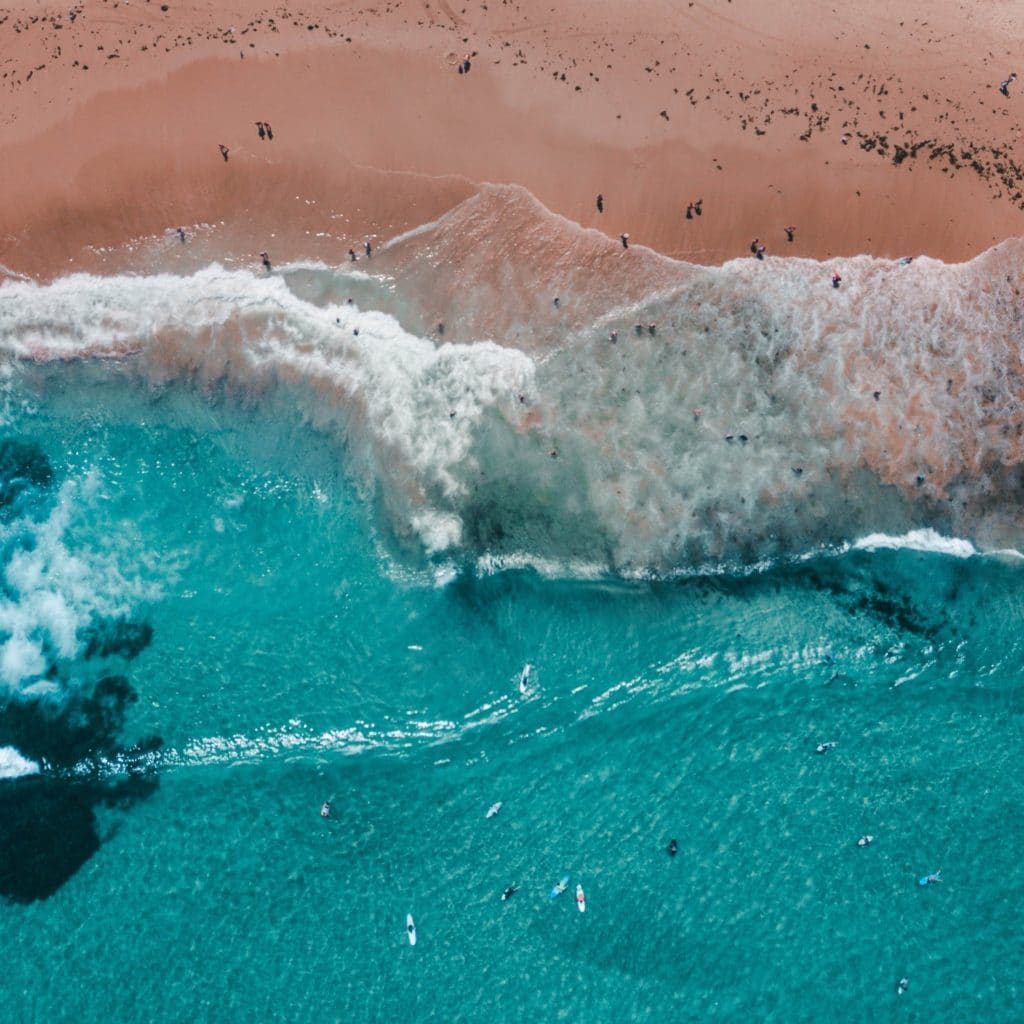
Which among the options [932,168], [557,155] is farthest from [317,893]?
[932,168]

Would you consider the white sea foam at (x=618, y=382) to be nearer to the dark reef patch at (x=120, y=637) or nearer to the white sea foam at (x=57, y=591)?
the white sea foam at (x=57, y=591)

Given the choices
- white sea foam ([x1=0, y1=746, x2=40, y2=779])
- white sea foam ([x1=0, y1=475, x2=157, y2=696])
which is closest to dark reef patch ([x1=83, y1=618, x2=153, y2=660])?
white sea foam ([x1=0, y1=475, x2=157, y2=696])

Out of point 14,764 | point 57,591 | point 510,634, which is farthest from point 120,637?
point 510,634

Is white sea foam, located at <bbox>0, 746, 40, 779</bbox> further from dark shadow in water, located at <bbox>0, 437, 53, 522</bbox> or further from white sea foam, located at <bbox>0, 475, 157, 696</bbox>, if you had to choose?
dark shadow in water, located at <bbox>0, 437, 53, 522</bbox>

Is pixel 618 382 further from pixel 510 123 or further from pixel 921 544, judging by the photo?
pixel 921 544

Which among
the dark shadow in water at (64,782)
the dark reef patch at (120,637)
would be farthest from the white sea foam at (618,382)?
the dark shadow in water at (64,782)

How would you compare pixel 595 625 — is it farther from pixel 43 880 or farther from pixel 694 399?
pixel 43 880
